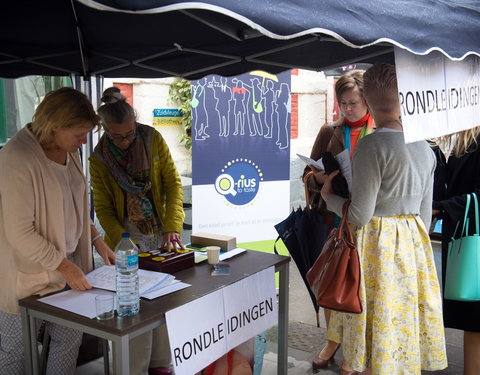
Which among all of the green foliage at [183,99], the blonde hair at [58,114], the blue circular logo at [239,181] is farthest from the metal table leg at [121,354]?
the green foliage at [183,99]

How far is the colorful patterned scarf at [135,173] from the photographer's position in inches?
109

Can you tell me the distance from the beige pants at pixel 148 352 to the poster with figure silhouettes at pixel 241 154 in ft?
4.24

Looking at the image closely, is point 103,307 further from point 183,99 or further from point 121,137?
point 183,99

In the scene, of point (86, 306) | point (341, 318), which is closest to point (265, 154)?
point (341, 318)

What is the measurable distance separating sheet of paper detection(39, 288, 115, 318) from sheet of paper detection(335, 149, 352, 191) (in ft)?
4.24

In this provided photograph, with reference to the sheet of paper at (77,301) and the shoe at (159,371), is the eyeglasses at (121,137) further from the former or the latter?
the shoe at (159,371)

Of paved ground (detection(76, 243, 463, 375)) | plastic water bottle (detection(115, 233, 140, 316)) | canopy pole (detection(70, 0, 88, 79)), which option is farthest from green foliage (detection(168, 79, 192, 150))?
plastic water bottle (detection(115, 233, 140, 316))

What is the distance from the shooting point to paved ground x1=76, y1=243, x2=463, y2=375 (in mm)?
3203

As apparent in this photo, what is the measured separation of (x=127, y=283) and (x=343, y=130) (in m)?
1.81

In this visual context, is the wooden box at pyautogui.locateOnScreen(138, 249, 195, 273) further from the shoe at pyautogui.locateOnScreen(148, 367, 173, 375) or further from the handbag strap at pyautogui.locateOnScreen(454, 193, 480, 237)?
the handbag strap at pyautogui.locateOnScreen(454, 193, 480, 237)

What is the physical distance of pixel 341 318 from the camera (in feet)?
8.58

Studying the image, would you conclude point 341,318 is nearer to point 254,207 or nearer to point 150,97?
point 254,207

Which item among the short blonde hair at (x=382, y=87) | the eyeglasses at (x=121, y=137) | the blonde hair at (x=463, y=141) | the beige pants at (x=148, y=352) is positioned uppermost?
the short blonde hair at (x=382, y=87)

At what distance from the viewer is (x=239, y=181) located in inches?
168
